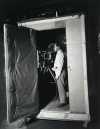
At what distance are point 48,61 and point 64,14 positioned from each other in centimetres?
133

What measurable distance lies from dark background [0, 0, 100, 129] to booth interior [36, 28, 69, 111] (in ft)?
2.53

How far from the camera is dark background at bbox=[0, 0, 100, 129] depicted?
2801mm

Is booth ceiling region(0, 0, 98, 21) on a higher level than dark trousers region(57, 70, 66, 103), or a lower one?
Answer: higher

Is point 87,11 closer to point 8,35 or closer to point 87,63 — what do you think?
point 87,63

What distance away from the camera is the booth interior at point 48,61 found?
386 cm

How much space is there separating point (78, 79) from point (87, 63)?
0.33 m

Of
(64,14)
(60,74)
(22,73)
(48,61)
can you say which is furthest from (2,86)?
(64,14)

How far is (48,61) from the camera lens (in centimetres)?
404

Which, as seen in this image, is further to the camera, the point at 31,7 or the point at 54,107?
the point at 54,107

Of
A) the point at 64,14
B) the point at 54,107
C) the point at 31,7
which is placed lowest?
the point at 54,107

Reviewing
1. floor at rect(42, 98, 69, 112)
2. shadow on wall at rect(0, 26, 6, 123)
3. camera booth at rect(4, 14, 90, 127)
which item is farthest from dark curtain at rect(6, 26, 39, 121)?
floor at rect(42, 98, 69, 112)

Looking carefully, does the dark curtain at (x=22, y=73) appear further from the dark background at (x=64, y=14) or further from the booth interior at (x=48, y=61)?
the booth interior at (x=48, y=61)

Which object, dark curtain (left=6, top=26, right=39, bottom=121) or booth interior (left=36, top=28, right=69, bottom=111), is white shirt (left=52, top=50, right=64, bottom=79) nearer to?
booth interior (left=36, top=28, right=69, bottom=111)

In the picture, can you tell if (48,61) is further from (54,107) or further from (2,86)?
(2,86)
